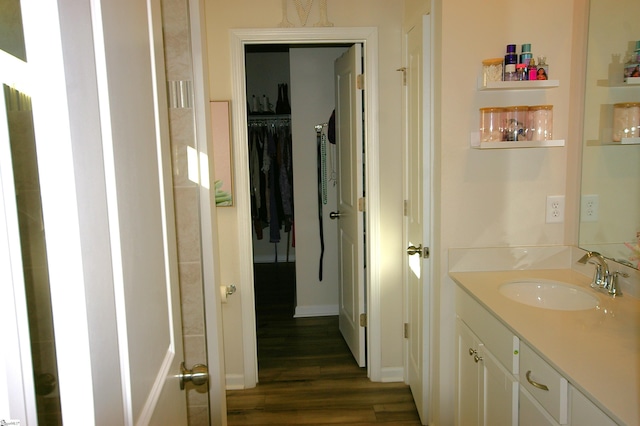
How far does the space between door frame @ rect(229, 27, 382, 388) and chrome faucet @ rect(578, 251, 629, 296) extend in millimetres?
1409

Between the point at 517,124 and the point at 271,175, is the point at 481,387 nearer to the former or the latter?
the point at 517,124

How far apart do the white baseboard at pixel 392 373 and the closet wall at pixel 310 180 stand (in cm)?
127

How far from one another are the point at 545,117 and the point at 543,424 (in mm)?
1309

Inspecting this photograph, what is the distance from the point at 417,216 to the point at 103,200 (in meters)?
2.26

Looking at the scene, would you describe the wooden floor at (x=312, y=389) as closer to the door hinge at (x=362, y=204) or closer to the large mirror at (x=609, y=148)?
the door hinge at (x=362, y=204)

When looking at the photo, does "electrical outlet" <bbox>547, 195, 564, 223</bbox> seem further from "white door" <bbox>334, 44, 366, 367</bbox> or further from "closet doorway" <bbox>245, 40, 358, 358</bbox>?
"closet doorway" <bbox>245, 40, 358, 358</bbox>

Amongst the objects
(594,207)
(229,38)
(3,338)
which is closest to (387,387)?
(594,207)

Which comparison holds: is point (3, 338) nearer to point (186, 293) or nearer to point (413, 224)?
point (186, 293)

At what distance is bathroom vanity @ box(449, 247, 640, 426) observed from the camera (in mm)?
1283

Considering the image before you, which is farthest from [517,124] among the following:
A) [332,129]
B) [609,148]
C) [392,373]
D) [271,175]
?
[271,175]

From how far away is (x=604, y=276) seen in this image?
1928 millimetres

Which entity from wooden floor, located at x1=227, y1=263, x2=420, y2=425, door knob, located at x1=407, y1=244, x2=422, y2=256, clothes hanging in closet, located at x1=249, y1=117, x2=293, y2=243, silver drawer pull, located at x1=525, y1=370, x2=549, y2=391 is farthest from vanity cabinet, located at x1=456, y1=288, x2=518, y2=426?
clothes hanging in closet, located at x1=249, y1=117, x2=293, y2=243

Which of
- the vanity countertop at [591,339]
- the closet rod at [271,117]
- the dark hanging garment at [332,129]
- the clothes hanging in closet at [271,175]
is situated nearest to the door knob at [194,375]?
the vanity countertop at [591,339]

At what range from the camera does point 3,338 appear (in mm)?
489
